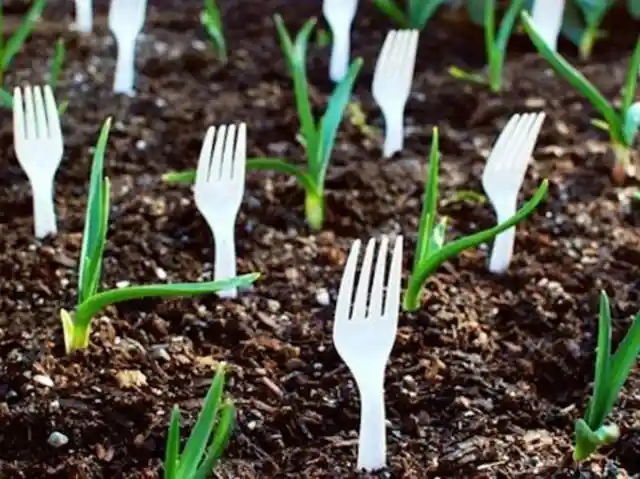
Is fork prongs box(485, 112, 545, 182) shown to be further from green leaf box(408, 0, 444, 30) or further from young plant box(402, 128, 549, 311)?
green leaf box(408, 0, 444, 30)

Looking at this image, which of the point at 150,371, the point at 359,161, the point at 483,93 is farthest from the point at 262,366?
the point at 483,93

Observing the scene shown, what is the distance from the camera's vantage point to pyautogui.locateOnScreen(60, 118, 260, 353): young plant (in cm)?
121

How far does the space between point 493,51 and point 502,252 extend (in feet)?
1.59

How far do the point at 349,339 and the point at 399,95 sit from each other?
0.67 m

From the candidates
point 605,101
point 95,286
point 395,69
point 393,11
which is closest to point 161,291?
point 95,286

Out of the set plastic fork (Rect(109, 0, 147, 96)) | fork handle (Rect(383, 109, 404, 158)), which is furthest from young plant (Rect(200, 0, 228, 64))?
fork handle (Rect(383, 109, 404, 158))

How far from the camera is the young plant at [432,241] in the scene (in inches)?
51.0

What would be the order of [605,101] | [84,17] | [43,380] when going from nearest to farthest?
[43,380] < [605,101] < [84,17]

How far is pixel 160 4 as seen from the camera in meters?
2.32

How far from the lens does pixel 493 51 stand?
6.24ft

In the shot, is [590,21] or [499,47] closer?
[499,47]

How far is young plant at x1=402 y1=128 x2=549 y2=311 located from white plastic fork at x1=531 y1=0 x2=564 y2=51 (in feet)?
2.14

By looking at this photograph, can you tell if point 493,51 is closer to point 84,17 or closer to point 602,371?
point 84,17

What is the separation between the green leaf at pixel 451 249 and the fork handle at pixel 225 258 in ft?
A: 0.67
